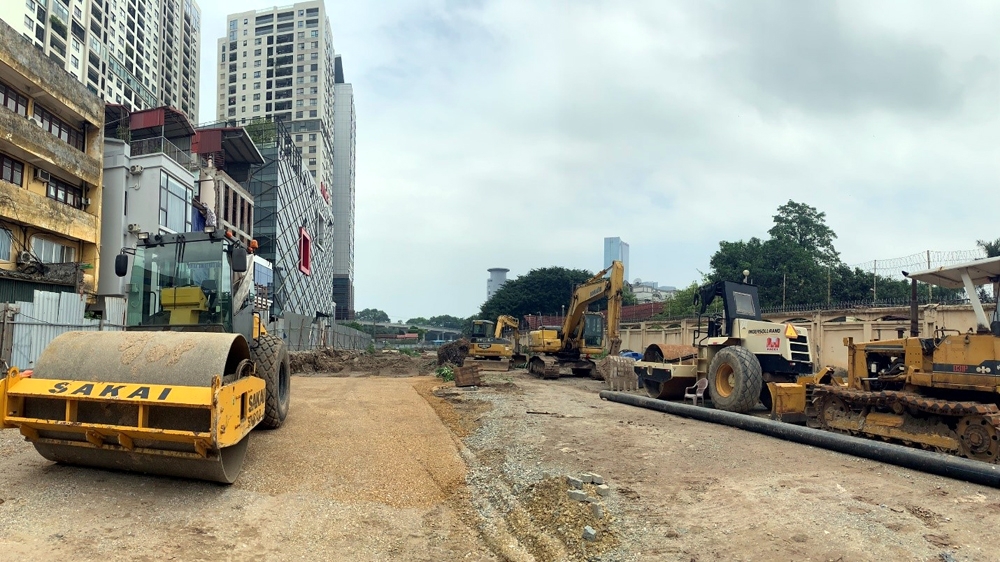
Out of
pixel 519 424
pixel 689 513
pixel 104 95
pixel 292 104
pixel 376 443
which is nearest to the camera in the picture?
pixel 689 513

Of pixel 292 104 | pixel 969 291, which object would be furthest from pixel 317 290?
pixel 969 291

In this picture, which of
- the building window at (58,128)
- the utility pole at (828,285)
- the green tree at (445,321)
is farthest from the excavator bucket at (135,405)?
the green tree at (445,321)

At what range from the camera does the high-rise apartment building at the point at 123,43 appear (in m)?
51.2

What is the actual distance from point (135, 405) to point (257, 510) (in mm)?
1384

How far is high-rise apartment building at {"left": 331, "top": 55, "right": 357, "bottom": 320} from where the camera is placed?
99.8 meters

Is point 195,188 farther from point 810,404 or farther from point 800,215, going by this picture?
point 800,215

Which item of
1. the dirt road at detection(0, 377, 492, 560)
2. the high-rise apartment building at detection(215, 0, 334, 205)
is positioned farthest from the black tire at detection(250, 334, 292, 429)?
the high-rise apartment building at detection(215, 0, 334, 205)

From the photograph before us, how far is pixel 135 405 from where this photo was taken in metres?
5.10

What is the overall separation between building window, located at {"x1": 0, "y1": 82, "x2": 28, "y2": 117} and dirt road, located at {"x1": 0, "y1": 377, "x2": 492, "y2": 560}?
20.6 meters

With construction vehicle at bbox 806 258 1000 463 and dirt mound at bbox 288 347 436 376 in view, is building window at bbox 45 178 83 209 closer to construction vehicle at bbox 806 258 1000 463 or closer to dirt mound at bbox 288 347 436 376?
dirt mound at bbox 288 347 436 376

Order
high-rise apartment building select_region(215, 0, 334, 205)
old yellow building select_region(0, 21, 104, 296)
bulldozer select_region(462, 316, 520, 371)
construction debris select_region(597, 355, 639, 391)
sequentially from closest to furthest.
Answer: construction debris select_region(597, 355, 639, 391) → old yellow building select_region(0, 21, 104, 296) → bulldozer select_region(462, 316, 520, 371) → high-rise apartment building select_region(215, 0, 334, 205)

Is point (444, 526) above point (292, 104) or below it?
below

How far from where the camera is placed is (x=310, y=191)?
211 ft

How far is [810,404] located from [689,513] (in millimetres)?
6286
